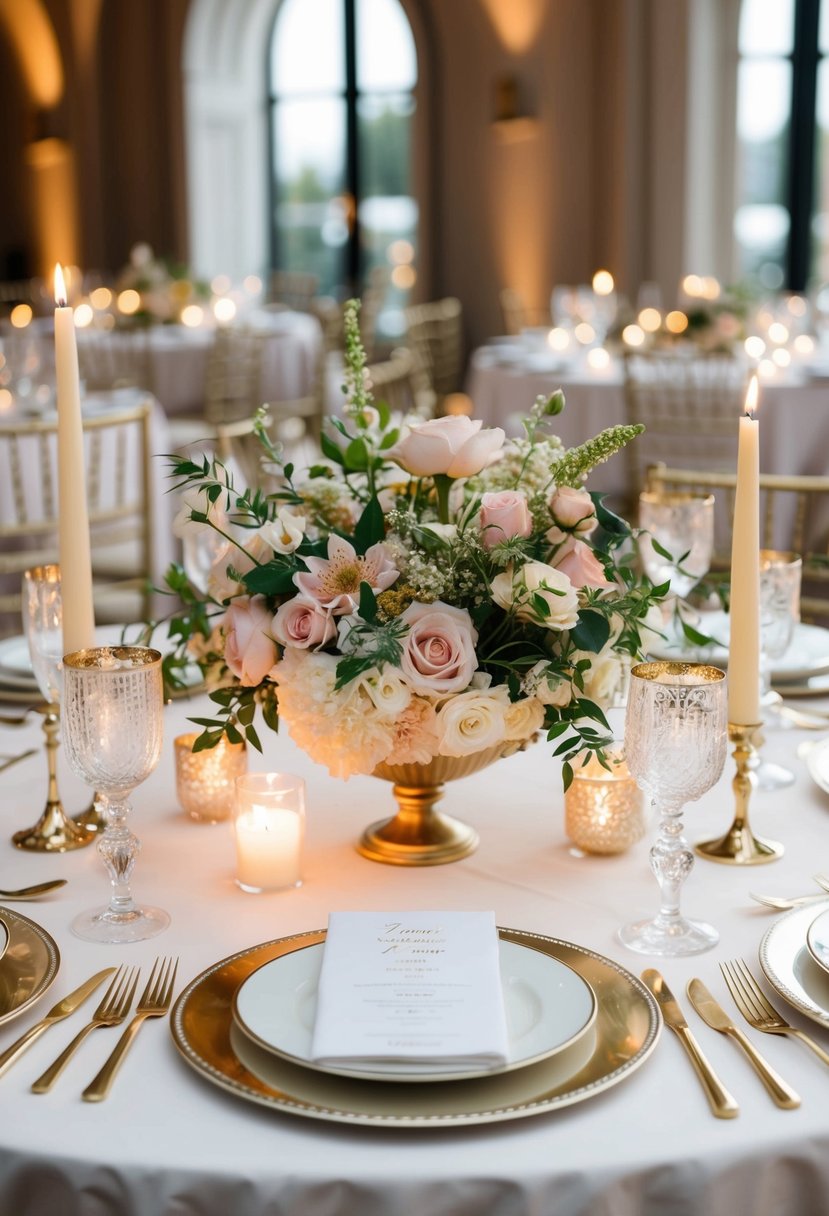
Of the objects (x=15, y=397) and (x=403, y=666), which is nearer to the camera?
(x=403, y=666)

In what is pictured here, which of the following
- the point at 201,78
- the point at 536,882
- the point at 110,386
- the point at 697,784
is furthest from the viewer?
the point at 201,78

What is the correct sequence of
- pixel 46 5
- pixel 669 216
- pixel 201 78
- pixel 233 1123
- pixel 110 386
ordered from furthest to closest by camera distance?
pixel 46 5 < pixel 201 78 < pixel 669 216 < pixel 110 386 < pixel 233 1123

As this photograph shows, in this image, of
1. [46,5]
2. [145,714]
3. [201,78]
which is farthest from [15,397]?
[46,5]

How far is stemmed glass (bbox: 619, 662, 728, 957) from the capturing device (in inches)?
43.6

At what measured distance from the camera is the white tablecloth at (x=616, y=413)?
430 centimetres

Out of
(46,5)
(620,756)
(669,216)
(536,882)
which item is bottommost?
(536,882)

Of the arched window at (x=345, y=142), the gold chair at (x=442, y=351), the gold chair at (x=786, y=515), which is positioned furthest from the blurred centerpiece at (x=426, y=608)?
the arched window at (x=345, y=142)

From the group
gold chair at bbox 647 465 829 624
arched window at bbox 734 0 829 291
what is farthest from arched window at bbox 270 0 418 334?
gold chair at bbox 647 465 829 624

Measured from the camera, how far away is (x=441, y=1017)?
3.18ft

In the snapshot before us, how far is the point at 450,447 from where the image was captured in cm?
125

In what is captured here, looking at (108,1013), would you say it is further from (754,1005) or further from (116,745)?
(754,1005)

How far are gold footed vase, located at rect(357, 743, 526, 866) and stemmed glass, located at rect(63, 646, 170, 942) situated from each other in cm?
23

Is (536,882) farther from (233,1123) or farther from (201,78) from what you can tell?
(201,78)

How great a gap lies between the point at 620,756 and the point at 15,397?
11.9ft
